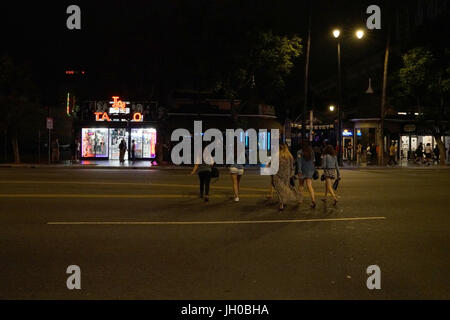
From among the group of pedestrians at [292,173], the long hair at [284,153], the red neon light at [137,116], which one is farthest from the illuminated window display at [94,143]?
the long hair at [284,153]

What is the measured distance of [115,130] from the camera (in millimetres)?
38625

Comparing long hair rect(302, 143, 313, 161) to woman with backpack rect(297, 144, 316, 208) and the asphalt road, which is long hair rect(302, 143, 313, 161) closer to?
woman with backpack rect(297, 144, 316, 208)

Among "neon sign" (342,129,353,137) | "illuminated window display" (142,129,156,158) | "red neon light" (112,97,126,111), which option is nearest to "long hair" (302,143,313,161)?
"red neon light" (112,97,126,111)

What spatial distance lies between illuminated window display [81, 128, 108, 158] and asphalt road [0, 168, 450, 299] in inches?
941

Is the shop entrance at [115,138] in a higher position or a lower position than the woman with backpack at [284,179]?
higher

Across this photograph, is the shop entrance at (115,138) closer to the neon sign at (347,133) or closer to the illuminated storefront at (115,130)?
the illuminated storefront at (115,130)

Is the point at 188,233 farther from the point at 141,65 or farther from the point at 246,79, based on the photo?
the point at 141,65

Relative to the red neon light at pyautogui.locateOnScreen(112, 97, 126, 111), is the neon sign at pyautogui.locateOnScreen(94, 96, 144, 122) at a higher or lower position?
lower

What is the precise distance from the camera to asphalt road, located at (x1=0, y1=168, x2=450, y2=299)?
243 inches

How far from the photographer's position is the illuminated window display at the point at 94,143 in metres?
38.5

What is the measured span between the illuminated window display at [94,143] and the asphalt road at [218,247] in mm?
23894

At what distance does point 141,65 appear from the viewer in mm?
37531

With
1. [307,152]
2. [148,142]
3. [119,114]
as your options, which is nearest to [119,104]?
[119,114]

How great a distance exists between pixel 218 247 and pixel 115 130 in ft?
103
